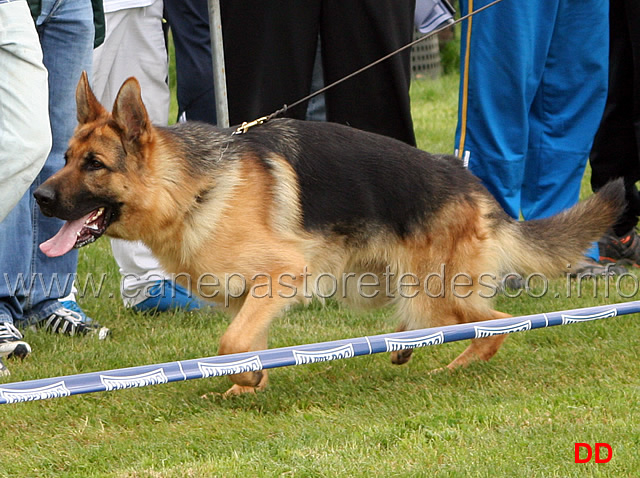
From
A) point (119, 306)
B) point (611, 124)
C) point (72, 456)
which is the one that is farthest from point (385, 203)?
point (611, 124)

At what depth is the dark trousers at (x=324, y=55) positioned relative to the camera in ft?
14.2

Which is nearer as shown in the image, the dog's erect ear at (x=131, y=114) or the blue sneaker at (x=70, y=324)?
the dog's erect ear at (x=131, y=114)

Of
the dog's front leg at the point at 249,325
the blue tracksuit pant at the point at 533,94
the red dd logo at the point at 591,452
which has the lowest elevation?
the red dd logo at the point at 591,452

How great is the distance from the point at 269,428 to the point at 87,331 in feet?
5.22

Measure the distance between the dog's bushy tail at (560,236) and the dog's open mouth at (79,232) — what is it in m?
1.68

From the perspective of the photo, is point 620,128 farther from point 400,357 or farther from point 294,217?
point 294,217

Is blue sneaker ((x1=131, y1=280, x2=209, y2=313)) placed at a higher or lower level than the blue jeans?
lower

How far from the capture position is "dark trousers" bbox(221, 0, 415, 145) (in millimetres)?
4324

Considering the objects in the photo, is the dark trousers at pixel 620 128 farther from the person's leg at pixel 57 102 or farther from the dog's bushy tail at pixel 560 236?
the person's leg at pixel 57 102

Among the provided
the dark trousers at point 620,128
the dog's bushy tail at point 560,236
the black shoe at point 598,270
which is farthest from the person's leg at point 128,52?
the dark trousers at point 620,128

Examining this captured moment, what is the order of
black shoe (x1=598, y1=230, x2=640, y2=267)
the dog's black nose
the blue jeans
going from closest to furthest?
the dog's black nose < the blue jeans < black shoe (x1=598, y1=230, x2=640, y2=267)

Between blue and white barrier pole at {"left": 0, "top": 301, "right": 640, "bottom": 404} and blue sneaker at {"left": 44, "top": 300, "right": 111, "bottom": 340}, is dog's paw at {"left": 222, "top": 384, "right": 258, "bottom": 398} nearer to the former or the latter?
blue and white barrier pole at {"left": 0, "top": 301, "right": 640, "bottom": 404}

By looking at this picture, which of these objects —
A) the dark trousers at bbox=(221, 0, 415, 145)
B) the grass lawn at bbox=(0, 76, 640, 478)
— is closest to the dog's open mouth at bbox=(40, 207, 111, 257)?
the grass lawn at bbox=(0, 76, 640, 478)

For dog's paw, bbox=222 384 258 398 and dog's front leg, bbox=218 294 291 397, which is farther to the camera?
dog's paw, bbox=222 384 258 398
